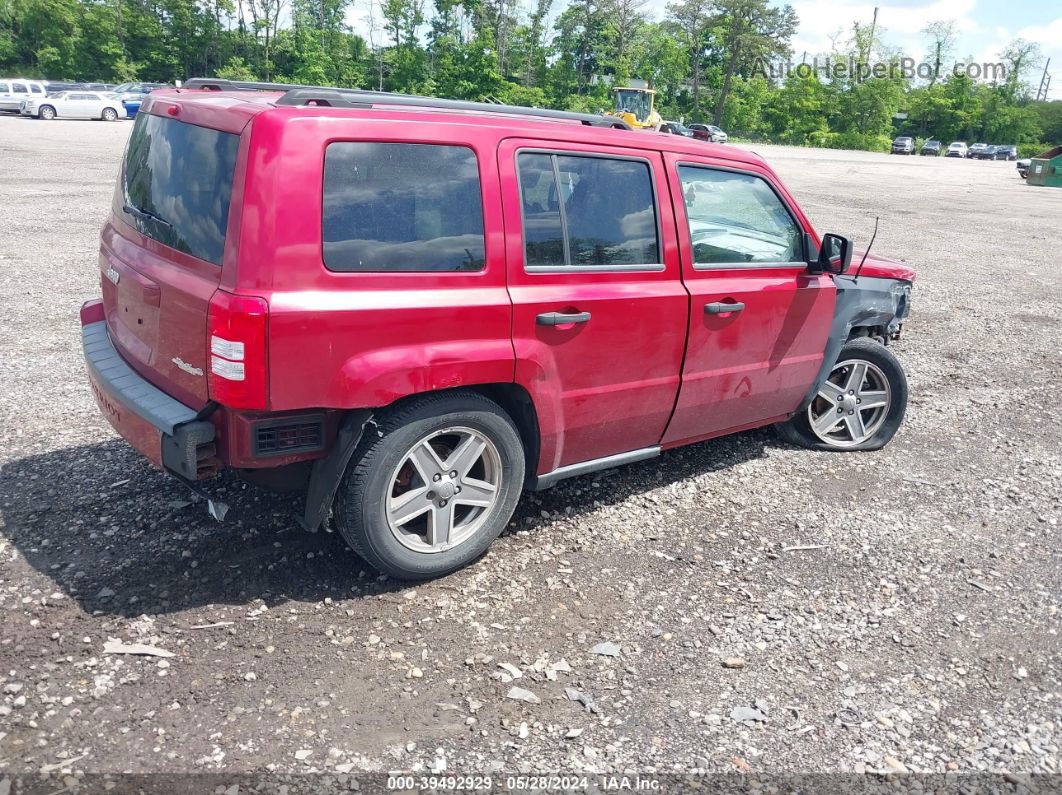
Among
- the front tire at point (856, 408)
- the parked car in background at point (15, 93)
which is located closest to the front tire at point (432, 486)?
the front tire at point (856, 408)

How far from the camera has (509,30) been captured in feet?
254

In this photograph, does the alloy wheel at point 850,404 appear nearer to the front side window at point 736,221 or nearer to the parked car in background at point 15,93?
the front side window at point 736,221

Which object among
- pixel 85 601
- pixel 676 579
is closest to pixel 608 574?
pixel 676 579

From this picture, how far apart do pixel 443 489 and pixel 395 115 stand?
1.56 metres

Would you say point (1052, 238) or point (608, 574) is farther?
point (1052, 238)

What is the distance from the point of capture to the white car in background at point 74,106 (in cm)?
3800

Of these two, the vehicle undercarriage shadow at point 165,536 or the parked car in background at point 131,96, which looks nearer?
the vehicle undercarriage shadow at point 165,536

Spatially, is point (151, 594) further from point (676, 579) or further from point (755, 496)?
point (755, 496)

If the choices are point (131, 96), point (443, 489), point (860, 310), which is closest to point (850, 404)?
point (860, 310)

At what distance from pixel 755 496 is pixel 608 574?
1.33 m

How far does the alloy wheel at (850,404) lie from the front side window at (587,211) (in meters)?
2.00

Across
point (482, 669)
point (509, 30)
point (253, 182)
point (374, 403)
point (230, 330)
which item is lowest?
point (482, 669)

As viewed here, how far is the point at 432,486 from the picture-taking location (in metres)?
3.64

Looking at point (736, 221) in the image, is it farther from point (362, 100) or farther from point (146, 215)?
point (146, 215)
